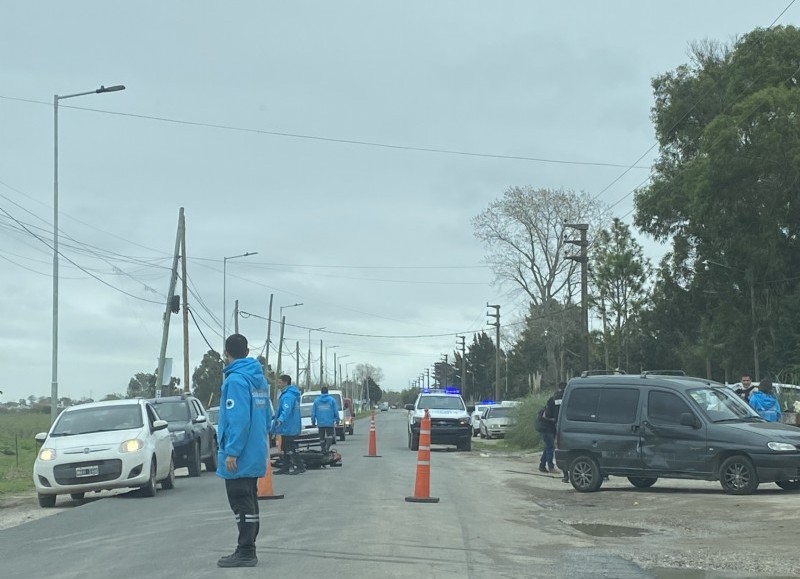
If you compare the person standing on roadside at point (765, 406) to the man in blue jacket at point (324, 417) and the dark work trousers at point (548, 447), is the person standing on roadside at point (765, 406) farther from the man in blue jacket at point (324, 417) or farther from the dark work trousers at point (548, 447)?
the man in blue jacket at point (324, 417)

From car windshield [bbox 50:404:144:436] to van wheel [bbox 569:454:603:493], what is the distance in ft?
24.8

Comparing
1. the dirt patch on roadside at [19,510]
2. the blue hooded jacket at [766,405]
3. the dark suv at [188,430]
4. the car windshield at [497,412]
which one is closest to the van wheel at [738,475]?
the blue hooded jacket at [766,405]

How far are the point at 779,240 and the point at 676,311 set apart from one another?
12.2 metres

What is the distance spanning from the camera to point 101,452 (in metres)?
16.8

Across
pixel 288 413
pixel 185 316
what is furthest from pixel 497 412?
pixel 288 413

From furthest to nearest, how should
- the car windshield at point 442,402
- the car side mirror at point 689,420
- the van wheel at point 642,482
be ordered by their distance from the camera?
the car windshield at point 442,402
the van wheel at point 642,482
the car side mirror at point 689,420

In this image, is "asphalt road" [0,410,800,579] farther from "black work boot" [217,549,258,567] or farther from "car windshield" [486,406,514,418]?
"car windshield" [486,406,514,418]

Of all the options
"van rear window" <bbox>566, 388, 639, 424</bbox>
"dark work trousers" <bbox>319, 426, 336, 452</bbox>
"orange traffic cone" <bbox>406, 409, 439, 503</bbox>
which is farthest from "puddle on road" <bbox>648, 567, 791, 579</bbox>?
"dark work trousers" <bbox>319, 426, 336, 452</bbox>

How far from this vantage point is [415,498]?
591 inches

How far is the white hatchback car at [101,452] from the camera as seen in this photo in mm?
16656

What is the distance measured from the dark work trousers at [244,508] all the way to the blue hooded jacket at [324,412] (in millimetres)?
14735

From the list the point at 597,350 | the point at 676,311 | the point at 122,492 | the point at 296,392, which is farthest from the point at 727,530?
the point at 597,350

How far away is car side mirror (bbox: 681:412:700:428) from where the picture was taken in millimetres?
16484

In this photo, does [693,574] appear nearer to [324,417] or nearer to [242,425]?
[242,425]
